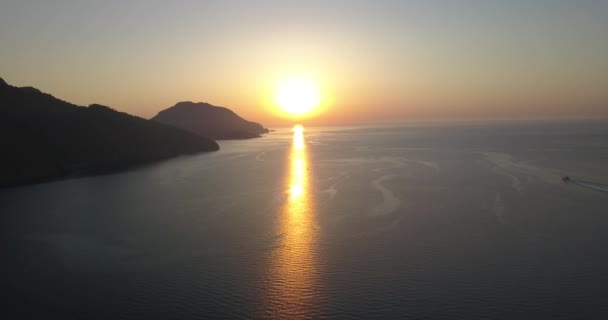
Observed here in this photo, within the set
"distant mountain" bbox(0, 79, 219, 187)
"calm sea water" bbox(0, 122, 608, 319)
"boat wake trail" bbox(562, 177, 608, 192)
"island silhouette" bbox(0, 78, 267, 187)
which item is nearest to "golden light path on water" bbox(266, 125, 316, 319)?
"calm sea water" bbox(0, 122, 608, 319)

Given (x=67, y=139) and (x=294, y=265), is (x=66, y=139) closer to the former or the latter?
(x=67, y=139)

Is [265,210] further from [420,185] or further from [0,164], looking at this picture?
[0,164]

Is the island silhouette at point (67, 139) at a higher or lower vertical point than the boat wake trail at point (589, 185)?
higher

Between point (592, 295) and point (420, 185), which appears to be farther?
point (420, 185)

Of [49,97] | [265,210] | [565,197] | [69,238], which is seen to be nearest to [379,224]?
[265,210]

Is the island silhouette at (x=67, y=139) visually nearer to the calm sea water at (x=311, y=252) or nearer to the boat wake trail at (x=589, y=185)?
the calm sea water at (x=311, y=252)

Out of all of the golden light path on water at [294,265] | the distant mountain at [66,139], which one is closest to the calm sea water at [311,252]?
the golden light path on water at [294,265]

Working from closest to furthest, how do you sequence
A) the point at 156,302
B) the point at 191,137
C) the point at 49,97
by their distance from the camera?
the point at 156,302
the point at 49,97
the point at 191,137
